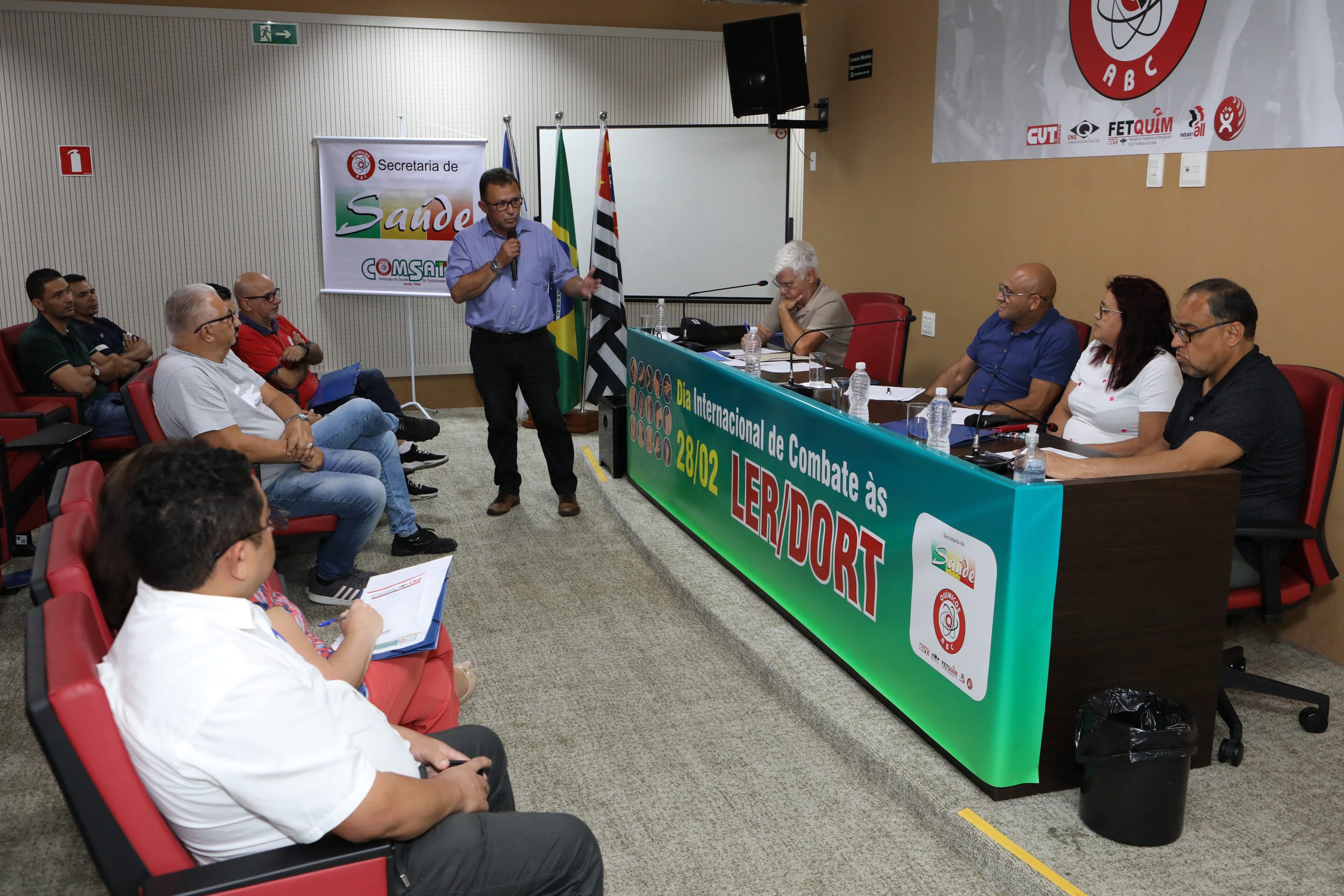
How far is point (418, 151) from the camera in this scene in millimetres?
6816

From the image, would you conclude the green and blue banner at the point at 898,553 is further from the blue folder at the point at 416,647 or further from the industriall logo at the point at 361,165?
the industriall logo at the point at 361,165

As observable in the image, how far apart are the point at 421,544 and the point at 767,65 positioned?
3354mm

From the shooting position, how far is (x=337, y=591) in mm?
3809

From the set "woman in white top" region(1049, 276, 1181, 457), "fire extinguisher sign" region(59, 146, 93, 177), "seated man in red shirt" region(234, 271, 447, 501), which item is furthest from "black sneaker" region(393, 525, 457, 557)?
"fire extinguisher sign" region(59, 146, 93, 177)

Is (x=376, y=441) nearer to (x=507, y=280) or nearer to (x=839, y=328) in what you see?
(x=507, y=280)

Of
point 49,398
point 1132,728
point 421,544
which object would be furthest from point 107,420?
point 1132,728

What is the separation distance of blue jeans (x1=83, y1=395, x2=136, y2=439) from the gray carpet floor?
1.02 meters

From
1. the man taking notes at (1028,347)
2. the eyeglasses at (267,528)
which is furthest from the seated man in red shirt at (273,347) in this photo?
the eyeglasses at (267,528)

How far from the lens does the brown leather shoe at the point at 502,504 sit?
4883mm

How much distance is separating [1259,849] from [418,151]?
6.21 m

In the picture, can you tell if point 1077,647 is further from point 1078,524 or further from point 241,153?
point 241,153

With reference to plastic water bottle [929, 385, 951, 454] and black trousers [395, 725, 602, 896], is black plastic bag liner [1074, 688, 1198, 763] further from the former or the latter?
black trousers [395, 725, 602, 896]

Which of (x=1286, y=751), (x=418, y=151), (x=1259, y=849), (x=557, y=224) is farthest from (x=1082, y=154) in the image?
(x=418, y=151)

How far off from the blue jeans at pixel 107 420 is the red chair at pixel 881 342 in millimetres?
3324
